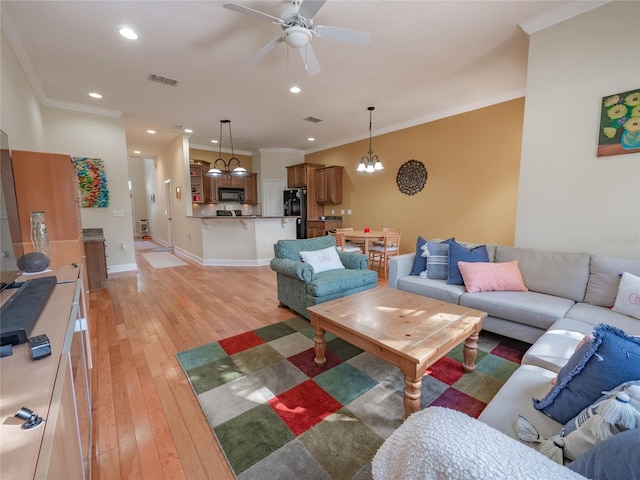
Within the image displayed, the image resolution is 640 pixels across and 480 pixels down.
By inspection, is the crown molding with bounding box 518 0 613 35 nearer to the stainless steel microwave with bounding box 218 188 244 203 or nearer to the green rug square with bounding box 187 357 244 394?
the green rug square with bounding box 187 357 244 394

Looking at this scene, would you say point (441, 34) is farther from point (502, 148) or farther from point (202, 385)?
point (202, 385)

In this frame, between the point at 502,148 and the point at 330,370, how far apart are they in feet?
13.9

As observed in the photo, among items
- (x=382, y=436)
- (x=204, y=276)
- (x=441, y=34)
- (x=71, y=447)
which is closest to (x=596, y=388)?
(x=382, y=436)

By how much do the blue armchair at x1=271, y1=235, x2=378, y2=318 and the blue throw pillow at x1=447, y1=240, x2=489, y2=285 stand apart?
32.2 inches

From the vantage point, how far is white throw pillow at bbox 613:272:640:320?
6.48ft

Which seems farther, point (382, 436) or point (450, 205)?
point (450, 205)

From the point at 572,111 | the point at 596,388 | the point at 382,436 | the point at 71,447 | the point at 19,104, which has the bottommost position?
the point at 382,436

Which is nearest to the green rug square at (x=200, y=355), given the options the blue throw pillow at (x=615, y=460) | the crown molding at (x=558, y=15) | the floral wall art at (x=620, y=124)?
the blue throw pillow at (x=615, y=460)

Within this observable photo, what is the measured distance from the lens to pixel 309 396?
6.07 ft

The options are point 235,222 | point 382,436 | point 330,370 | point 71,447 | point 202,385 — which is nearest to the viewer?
point 71,447

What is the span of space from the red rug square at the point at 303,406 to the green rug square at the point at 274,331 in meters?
0.79

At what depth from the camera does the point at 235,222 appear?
19.3 feet

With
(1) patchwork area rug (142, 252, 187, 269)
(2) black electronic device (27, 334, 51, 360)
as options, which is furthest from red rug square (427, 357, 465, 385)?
(1) patchwork area rug (142, 252, 187, 269)

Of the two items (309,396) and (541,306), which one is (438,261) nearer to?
(541,306)
